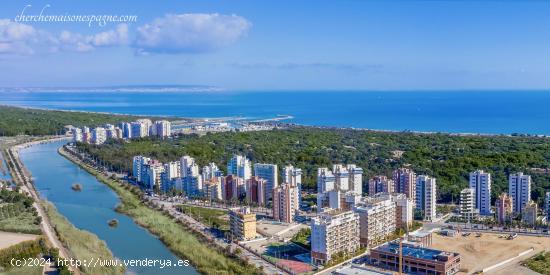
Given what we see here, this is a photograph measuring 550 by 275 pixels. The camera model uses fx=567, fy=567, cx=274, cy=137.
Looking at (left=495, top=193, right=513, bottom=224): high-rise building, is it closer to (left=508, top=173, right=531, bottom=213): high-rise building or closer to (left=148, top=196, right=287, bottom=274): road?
(left=508, top=173, right=531, bottom=213): high-rise building

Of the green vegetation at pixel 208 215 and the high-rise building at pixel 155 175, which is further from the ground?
the high-rise building at pixel 155 175

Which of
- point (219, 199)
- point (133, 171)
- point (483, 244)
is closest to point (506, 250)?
point (483, 244)

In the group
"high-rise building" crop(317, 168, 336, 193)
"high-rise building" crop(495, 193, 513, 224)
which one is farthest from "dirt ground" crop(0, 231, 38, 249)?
"high-rise building" crop(495, 193, 513, 224)

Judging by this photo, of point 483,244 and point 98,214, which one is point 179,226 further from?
point 483,244

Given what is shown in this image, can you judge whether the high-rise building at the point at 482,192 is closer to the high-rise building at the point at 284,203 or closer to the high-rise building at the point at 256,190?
the high-rise building at the point at 284,203

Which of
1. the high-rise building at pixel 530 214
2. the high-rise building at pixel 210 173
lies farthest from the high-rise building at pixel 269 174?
the high-rise building at pixel 530 214

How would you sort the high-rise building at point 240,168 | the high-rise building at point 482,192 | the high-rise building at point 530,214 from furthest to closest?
the high-rise building at point 240,168, the high-rise building at point 482,192, the high-rise building at point 530,214
